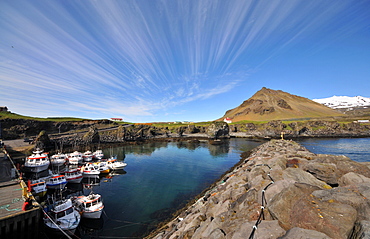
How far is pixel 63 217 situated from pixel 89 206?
9.40 ft

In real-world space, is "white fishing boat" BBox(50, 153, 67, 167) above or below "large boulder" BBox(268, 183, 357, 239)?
below

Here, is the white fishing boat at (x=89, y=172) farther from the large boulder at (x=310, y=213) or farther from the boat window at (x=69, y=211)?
the large boulder at (x=310, y=213)

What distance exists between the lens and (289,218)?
634 cm

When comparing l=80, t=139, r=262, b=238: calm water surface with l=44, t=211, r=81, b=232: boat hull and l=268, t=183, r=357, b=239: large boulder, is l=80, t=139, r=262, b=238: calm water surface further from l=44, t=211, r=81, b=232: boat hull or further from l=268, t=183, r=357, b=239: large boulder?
l=268, t=183, r=357, b=239: large boulder

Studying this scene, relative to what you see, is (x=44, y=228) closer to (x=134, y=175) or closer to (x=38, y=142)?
(x=134, y=175)

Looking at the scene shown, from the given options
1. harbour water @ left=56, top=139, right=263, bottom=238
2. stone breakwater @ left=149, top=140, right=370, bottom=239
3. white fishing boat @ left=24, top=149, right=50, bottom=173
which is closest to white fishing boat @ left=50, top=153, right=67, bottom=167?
white fishing boat @ left=24, top=149, right=50, bottom=173

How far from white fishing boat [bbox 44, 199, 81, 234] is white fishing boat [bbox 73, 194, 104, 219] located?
1.03m

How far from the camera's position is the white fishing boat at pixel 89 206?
738 inches

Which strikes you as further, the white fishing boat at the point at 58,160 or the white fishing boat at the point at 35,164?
the white fishing boat at the point at 58,160

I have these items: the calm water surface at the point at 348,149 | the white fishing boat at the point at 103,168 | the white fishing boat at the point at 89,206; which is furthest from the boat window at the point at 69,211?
the calm water surface at the point at 348,149

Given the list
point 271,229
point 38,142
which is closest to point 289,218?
point 271,229

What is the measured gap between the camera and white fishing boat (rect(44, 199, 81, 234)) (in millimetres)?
16141

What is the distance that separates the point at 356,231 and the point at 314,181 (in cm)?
540

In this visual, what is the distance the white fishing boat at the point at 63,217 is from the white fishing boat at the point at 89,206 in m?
1.03
